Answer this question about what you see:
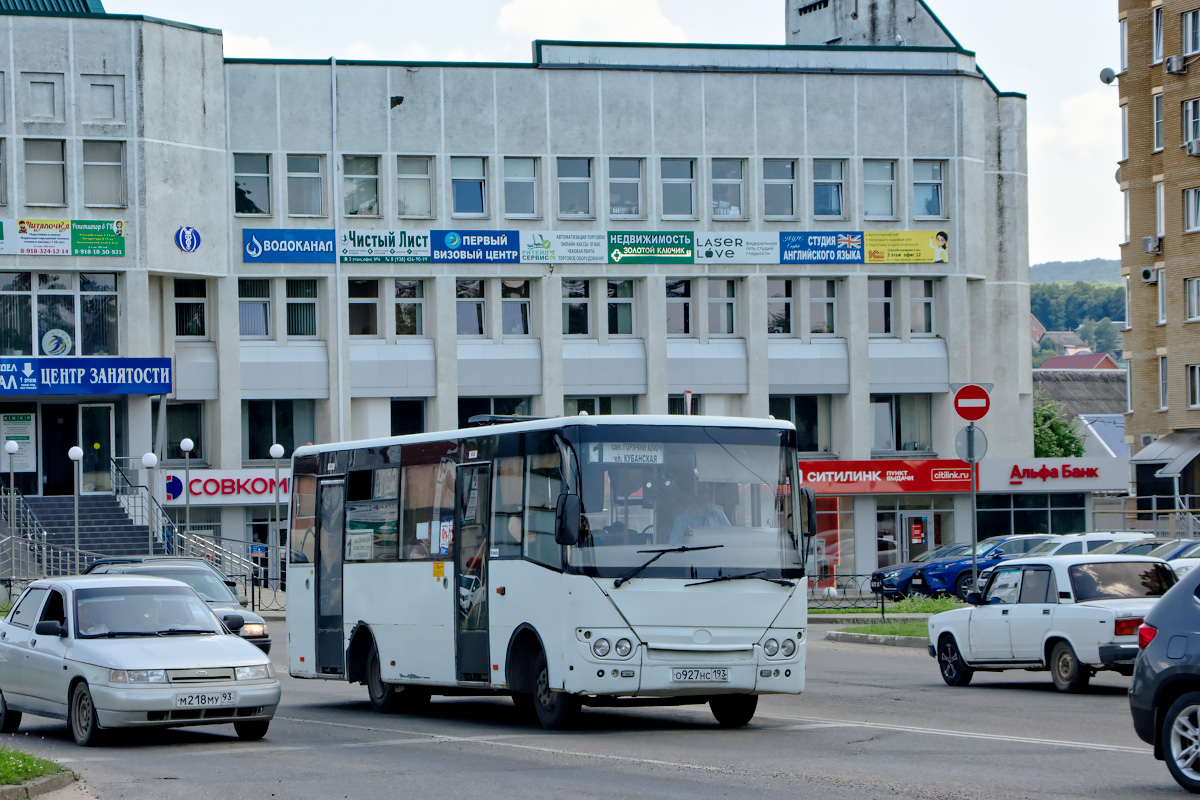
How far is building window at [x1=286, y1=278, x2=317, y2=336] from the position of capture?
49.5 m

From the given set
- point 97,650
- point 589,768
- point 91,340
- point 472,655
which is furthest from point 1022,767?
point 91,340

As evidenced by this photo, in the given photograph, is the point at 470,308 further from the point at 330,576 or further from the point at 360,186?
the point at 330,576

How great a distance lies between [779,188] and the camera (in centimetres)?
5147

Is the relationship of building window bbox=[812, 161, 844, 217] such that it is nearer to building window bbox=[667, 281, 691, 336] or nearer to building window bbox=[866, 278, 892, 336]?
building window bbox=[866, 278, 892, 336]

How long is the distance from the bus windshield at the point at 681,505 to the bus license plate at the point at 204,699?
304 centimetres

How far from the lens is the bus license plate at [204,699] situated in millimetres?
14062

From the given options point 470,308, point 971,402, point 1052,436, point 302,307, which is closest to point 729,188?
point 470,308

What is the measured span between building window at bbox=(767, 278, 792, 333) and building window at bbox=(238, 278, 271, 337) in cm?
1501

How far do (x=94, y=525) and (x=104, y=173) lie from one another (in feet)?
31.0

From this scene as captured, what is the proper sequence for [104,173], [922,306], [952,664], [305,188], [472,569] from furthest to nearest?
[922,306], [305,188], [104,173], [952,664], [472,569]

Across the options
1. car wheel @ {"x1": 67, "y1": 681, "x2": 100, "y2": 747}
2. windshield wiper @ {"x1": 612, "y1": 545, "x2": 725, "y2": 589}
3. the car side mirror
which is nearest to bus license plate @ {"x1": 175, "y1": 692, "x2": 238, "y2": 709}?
car wheel @ {"x1": 67, "y1": 681, "x2": 100, "y2": 747}

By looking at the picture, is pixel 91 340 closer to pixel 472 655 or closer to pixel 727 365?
pixel 727 365

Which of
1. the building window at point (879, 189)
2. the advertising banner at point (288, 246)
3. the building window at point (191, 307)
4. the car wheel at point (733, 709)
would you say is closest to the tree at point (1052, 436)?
the building window at point (879, 189)

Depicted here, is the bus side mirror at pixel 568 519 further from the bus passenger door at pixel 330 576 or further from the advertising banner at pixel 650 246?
the advertising banner at pixel 650 246
